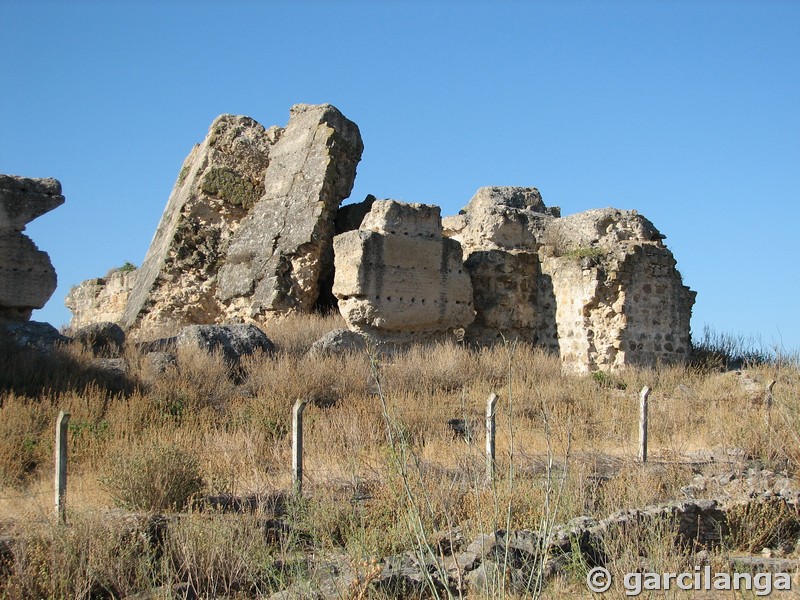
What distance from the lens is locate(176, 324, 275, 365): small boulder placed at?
12.0 metres

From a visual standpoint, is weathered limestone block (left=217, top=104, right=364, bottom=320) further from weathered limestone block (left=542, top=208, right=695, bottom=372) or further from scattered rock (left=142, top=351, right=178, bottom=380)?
weathered limestone block (left=542, top=208, right=695, bottom=372)

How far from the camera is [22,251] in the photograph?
45.3ft

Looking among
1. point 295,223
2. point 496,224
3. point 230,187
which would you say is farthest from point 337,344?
point 230,187

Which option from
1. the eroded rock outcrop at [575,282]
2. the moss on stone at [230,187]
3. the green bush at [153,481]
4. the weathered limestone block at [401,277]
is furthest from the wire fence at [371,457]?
the moss on stone at [230,187]

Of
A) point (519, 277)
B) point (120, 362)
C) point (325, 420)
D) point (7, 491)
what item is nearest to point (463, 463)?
point (325, 420)

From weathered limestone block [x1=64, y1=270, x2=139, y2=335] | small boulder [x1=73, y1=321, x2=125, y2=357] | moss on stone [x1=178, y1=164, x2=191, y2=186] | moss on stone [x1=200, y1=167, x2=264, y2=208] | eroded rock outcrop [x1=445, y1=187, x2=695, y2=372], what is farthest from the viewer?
moss on stone [x1=178, y1=164, x2=191, y2=186]

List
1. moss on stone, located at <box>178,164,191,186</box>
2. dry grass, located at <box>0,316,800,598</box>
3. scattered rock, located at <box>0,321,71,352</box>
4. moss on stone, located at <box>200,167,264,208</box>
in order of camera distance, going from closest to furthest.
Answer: dry grass, located at <box>0,316,800,598</box>, scattered rock, located at <box>0,321,71,352</box>, moss on stone, located at <box>200,167,264,208</box>, moss on stone, located at <box>178,164,191,186</box>

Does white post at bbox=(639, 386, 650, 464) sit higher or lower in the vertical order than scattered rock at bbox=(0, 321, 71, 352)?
lower

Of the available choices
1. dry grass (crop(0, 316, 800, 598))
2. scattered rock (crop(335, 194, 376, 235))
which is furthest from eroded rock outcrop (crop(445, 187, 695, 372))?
scattered rock (crop(335, 194, 376, 235))

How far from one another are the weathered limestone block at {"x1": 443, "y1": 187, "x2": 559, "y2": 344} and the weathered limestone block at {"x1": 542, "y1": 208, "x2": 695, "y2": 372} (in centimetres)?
49

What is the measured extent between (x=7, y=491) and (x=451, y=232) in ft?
34.1

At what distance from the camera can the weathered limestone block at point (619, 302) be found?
1373cm

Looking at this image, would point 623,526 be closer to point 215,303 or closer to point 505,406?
point 505,406

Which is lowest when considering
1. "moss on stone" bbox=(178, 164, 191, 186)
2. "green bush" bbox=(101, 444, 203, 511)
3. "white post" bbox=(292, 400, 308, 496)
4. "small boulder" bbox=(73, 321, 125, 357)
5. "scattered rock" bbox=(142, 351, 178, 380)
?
"green bush" bbox=(101, 444, 203, 511)
